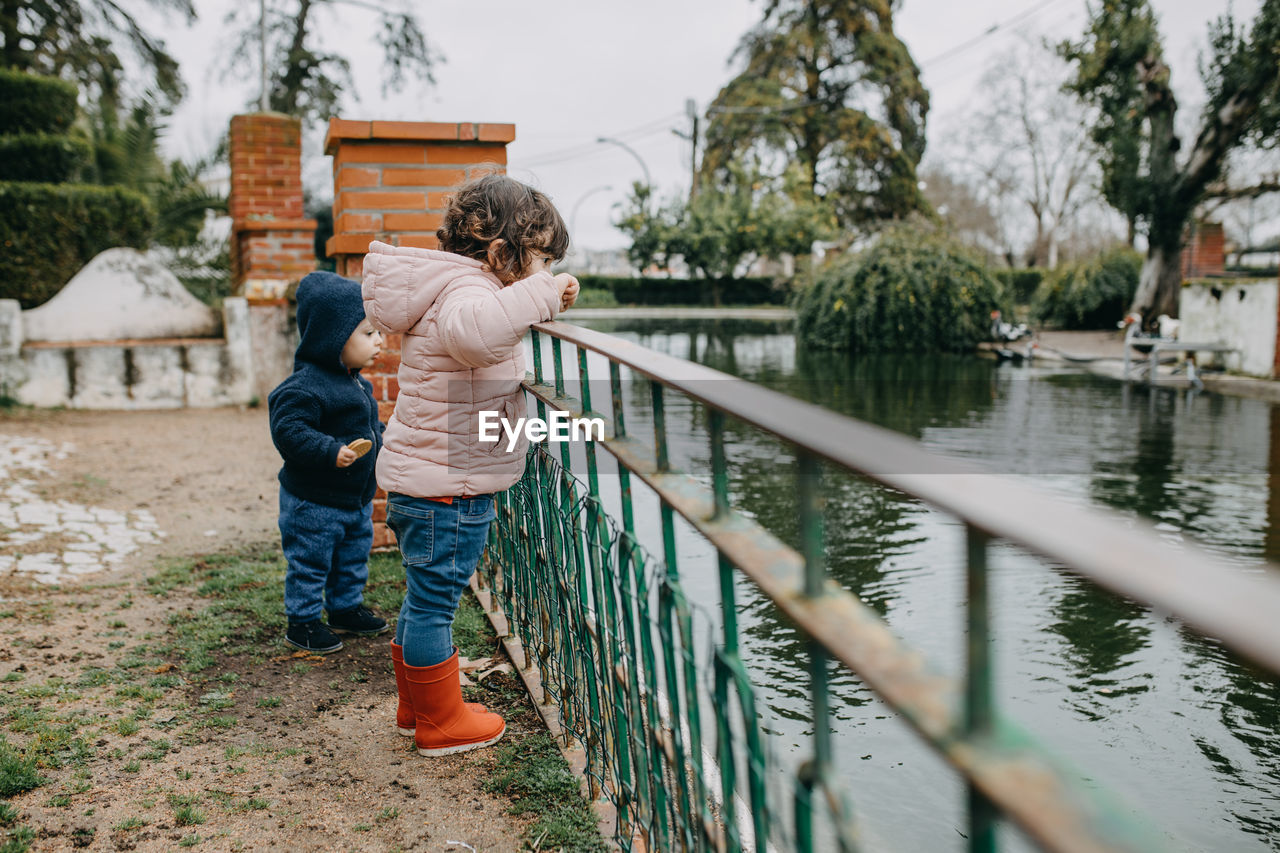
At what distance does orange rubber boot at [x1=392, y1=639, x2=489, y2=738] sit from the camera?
8.00ft

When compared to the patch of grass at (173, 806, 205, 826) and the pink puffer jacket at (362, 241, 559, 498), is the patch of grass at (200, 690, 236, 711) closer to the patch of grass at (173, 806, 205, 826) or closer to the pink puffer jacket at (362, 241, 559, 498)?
the patch of grass at (173, 806, 205, 826)

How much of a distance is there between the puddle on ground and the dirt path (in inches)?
0.7

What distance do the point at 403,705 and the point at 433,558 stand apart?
47 cm

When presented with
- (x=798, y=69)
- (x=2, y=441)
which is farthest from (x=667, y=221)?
(x=2, y=441)

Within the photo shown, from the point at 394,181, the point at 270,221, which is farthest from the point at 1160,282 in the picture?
the point at 394,181

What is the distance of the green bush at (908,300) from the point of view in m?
19.3

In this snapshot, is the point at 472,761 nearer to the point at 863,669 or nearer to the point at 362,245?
the point at 863,669

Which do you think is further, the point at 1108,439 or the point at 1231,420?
the point at 1231,420

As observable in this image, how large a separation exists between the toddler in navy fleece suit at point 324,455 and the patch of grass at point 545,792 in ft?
3.09

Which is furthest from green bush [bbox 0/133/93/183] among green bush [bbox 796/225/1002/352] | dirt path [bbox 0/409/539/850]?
green bush [bbox 796/225/1002/352]

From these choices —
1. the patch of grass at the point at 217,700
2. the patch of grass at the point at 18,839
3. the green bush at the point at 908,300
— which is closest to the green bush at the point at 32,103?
the patch of grass at the point at 217,700

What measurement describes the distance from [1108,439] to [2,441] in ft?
27.8

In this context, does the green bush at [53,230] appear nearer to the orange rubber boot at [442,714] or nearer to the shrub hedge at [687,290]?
the orange rubber boot at [442,714]

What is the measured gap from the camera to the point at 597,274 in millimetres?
42938
